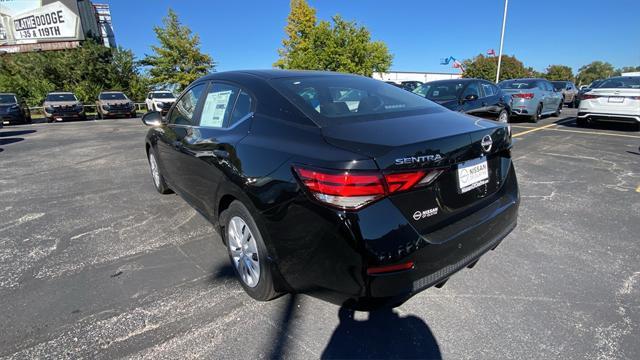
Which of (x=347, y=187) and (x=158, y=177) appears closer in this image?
(x=347, y=187)

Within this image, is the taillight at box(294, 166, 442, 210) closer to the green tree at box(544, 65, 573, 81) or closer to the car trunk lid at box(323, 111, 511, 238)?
the car trunk lid at box(323, 111, 511, 238)

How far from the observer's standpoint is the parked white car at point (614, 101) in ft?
29.9

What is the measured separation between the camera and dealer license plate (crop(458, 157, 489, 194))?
201cm

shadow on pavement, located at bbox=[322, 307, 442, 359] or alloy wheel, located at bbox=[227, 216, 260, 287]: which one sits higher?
alloy wheel, located at bbox=[227, 216, 260, 287]

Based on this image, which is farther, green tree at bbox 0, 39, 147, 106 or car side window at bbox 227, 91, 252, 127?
green tree at bbox 0, 39, 147, 106

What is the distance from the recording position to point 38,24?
35031 millimetres

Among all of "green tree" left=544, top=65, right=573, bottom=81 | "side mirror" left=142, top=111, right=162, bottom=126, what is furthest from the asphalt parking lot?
"green tree" left=544, top=65, right=573, bottom=81

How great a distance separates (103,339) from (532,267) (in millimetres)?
3215

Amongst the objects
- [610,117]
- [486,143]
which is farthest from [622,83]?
[486,143]

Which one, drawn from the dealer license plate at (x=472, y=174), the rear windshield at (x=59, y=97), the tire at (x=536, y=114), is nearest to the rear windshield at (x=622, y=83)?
the tire at (x=536, y=114)

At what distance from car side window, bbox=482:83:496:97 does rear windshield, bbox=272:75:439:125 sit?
7353mm

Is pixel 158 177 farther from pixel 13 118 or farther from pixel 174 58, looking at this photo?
pixel 174 58

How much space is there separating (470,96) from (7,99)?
21.6 m

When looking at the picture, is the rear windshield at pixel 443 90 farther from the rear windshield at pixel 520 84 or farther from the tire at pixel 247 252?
the tire at pixel 247 252
